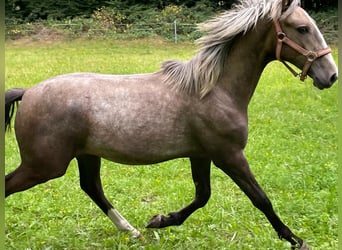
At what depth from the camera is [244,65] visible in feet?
9.84

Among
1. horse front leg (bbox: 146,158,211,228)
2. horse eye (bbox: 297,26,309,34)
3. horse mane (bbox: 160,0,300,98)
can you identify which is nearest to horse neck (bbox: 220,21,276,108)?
Result: horse mane (bbox: 160,0,300,98)

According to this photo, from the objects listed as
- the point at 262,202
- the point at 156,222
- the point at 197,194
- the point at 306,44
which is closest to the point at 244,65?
the point at 306,44

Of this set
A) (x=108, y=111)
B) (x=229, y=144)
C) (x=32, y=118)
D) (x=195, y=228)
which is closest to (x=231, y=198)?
(x=195, y=228)

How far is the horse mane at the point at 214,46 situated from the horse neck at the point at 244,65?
4cm

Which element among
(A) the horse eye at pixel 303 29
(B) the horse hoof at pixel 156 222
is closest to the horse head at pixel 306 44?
(A) the horse eye at pixel 303 29

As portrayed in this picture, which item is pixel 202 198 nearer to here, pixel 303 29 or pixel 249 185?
pixel 249 185

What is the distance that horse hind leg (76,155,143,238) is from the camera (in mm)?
3418

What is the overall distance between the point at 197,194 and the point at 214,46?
103cm

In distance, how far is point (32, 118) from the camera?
2947 millimetres

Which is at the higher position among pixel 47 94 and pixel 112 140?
pixel 47 94

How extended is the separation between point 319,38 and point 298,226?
1450 mm

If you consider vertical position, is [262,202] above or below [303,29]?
below

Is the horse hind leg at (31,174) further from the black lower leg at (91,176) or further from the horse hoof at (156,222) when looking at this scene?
the horse hoof at (156,222)

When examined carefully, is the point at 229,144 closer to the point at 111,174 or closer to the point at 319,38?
the point at 319,38
